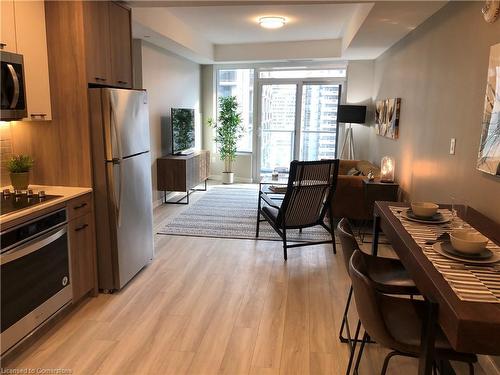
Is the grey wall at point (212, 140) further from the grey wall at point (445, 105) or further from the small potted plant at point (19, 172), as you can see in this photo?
the small potted plant at point (19, 172)

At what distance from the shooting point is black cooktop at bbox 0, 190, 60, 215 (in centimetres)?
226

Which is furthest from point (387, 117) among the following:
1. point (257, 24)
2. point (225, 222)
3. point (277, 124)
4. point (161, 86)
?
point (161, 86)

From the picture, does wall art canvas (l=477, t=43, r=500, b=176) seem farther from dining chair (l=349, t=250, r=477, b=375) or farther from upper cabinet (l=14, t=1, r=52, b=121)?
upper cabinet (l=14, t=1, r=52, b=121)

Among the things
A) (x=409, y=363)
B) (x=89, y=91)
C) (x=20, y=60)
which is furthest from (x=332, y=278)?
(x=20, y=60)

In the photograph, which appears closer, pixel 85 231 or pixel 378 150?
pixel 85 231

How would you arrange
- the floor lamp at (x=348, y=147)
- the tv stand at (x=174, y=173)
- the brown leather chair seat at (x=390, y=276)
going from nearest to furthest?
the brown leather chair seat at (x=390, y=276), the tv stand at (x=174, y=173), the floor lamp at (x=348, y=147)

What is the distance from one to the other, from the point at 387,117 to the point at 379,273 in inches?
136

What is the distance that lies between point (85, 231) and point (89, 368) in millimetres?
1008

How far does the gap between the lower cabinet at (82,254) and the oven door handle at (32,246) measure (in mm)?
134

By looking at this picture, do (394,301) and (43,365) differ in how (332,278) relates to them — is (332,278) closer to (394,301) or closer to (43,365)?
(394,301)

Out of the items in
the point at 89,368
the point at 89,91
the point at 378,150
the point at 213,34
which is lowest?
the point at 89,368

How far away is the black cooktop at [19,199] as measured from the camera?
2256 millimetres

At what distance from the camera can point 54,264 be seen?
8.09 ft

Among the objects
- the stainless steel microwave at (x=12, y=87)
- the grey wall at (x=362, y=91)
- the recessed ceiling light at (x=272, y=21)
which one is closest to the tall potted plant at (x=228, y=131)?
the grey wall at (x=362, y=91)
